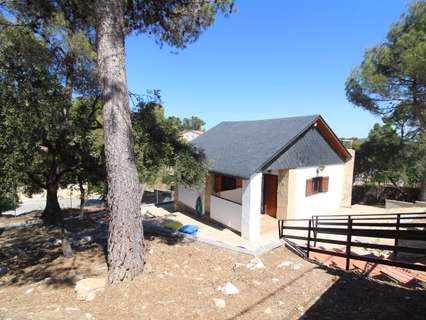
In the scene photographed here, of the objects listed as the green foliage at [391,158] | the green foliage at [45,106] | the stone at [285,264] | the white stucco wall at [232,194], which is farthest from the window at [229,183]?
the green foliage at [391,158]

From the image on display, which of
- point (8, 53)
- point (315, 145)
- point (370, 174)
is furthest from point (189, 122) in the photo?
point (8, 53)

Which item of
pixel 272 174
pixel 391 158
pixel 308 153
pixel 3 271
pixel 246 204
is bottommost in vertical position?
pixel 3 271

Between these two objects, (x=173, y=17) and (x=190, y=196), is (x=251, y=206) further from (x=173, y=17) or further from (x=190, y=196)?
(x=173, y=17)

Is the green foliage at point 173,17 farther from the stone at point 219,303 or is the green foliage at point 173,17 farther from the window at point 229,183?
the window at point 229,183

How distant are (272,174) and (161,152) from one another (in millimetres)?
7350

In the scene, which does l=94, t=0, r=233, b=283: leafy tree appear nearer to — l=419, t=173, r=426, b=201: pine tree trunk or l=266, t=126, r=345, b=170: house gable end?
l=266, t=126, r=345, b=170: house gable end

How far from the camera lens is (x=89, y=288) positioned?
179 inches

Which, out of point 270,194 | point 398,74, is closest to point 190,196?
point 270,194

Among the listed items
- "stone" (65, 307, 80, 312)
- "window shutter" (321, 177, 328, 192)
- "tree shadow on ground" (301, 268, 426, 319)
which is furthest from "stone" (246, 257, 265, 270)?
"window shutter" (321, 177, 328, 192)

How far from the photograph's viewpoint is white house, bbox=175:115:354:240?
34.7 feet

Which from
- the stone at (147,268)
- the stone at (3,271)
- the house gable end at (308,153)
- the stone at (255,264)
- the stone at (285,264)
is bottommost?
the stone at (3,271)

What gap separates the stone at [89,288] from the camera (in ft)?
14.3

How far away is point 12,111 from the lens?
5.38 m

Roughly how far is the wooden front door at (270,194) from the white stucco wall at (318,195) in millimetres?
991
